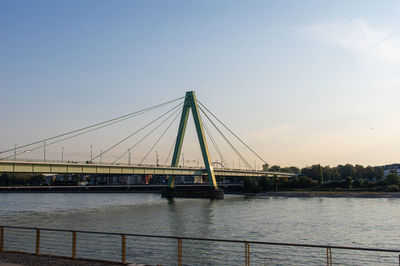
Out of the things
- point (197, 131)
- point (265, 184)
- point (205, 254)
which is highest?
point (197, 131)

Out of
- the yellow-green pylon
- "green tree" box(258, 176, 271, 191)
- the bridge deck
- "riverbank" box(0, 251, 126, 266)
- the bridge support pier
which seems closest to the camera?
"riverbank" box(0, 251, 126, 266)

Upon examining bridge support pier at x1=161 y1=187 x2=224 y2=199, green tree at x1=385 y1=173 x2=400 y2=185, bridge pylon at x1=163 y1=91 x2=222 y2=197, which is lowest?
bridge support pier at x1=161 y1=187 x2=224 y2=199

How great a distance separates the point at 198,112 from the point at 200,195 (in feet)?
59.8

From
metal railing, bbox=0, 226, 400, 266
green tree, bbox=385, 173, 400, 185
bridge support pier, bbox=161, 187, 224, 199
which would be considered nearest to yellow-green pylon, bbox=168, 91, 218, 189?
bridge support pier, bbox=161, 187, 224, 199

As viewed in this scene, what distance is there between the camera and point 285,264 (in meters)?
18.1

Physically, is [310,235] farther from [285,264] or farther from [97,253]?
[97,253]

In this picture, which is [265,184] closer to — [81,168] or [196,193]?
[196,193]

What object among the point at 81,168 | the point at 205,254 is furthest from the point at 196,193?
the point at 205,254

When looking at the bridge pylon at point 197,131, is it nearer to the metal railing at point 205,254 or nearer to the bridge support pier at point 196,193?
the bridge support pier at point 196,193

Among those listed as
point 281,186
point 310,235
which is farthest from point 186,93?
point 310,235

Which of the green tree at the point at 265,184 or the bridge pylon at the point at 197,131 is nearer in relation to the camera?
the bridge pylon at the point at 197,131

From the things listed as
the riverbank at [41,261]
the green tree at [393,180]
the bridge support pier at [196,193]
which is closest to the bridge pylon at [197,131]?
the bridge support pier at [196,193]

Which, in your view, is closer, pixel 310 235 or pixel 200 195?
pixel 310 235

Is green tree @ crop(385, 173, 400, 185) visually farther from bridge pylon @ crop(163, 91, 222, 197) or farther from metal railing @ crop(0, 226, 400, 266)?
metal railing @ crop(0, 226, 400, 266)
